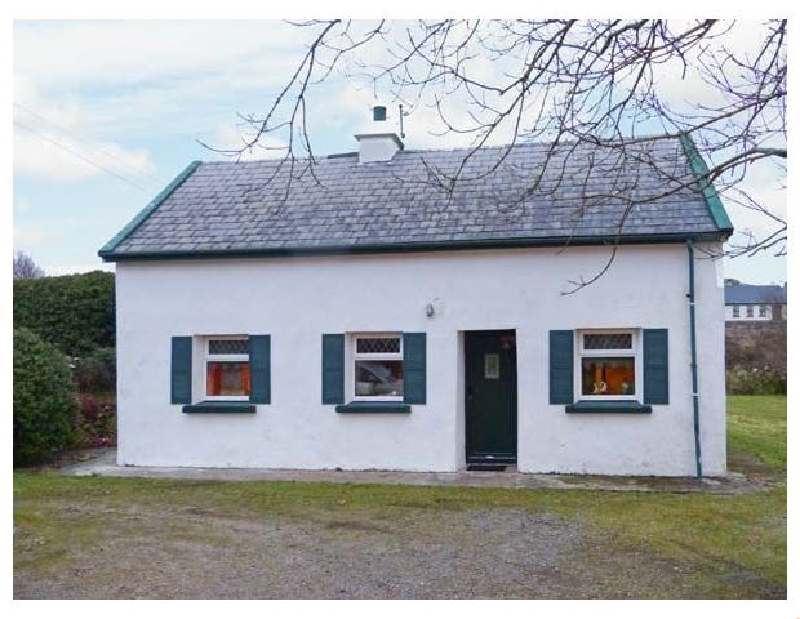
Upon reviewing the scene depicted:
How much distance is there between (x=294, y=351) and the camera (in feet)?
42.9

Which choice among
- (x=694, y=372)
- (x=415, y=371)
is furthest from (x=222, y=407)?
(x=694, y=372)

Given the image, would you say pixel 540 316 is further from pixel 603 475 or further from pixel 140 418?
pixel 140 418

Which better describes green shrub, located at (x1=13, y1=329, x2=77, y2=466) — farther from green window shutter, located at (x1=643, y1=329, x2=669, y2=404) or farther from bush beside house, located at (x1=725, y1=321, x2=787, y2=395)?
bush beside house, located at (x1=725, y1=321, x2=787, y2=395)

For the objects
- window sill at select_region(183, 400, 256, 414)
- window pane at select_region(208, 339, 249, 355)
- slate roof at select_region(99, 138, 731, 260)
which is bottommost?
window sill at select_region(183, 400, 256, 414)

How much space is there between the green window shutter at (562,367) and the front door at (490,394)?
44.4 inches

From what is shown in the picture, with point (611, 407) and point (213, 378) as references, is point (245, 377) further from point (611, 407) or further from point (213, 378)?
point (611, 407)

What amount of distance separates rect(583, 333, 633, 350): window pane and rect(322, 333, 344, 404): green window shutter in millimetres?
3550

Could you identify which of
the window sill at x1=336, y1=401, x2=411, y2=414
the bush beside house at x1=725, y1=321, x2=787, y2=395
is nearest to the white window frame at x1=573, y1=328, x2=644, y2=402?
the window sill at x1=336, y1=401, x2=411, y2=414

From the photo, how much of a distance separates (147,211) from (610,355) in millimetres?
7754

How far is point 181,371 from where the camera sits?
43.7 feet

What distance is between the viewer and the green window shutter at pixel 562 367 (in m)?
12.2

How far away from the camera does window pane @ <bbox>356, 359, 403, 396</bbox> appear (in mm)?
12977

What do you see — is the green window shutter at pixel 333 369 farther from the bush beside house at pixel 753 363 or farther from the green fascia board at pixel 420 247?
the bush beside house at pixel 753 363
